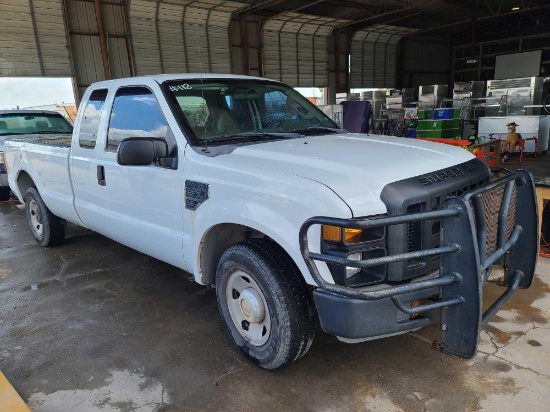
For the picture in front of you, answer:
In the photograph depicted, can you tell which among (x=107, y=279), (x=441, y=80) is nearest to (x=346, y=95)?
(x=441, y=80)

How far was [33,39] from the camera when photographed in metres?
13.8

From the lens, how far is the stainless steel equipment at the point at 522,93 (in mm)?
14703

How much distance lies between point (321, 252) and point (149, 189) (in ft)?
5.37

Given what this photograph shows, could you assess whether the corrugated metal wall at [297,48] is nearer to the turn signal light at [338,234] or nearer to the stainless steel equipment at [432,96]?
the stainless steel equipment at [432,96]

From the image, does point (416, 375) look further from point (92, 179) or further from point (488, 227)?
point (92, 179)

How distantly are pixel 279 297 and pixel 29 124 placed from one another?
8071 mm

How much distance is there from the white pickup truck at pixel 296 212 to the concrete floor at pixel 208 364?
→ 272 mm

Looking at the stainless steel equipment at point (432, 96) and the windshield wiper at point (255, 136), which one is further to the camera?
the stainless steel equipment at point (432, 96)

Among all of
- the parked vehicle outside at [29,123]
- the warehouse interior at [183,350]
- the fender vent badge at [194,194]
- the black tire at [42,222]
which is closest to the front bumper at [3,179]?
the parked vehicle outside at [29,123]

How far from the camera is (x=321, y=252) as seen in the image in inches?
84.5

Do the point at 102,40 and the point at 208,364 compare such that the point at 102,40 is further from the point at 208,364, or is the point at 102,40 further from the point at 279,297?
the point at 279,297

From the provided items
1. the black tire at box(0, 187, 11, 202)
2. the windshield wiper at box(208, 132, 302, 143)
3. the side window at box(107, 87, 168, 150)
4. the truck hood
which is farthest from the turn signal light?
the black tire at box(0, 187, 11, 202)

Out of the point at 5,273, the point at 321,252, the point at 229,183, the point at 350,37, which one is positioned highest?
the point at 350,37

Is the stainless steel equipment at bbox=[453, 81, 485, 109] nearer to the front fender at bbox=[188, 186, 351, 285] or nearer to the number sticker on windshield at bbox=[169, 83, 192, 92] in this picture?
the number sticker on windshield at bbox=[169, 83, 192, 92]
